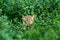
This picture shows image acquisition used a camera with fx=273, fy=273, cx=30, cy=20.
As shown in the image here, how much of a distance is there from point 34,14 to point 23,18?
0.56m

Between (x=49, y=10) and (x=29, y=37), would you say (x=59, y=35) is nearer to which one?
(x=29, y=37)

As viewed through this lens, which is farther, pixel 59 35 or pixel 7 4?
pixel 7 4

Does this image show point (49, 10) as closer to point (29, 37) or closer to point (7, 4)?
point (7, 4)

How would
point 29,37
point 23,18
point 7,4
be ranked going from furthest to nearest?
1. point 7,4
2. point 23,18
3. point 29,37

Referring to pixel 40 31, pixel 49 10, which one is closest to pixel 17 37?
pixel 40 31

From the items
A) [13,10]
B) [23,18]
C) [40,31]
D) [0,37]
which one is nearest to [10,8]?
[13,10]

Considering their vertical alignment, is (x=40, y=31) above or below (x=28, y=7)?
below

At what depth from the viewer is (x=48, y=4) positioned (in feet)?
24.9

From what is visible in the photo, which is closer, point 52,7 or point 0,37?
point 0,37

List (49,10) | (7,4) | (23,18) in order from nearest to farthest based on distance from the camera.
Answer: (23,18), (7,4), (49,10)

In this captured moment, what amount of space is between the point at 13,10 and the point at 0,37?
2.63 m

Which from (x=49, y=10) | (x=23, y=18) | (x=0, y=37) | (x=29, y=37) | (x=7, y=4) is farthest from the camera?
(x=49, y=10)

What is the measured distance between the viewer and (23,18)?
6609 millimetres

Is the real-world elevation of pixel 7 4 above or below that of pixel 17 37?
above
